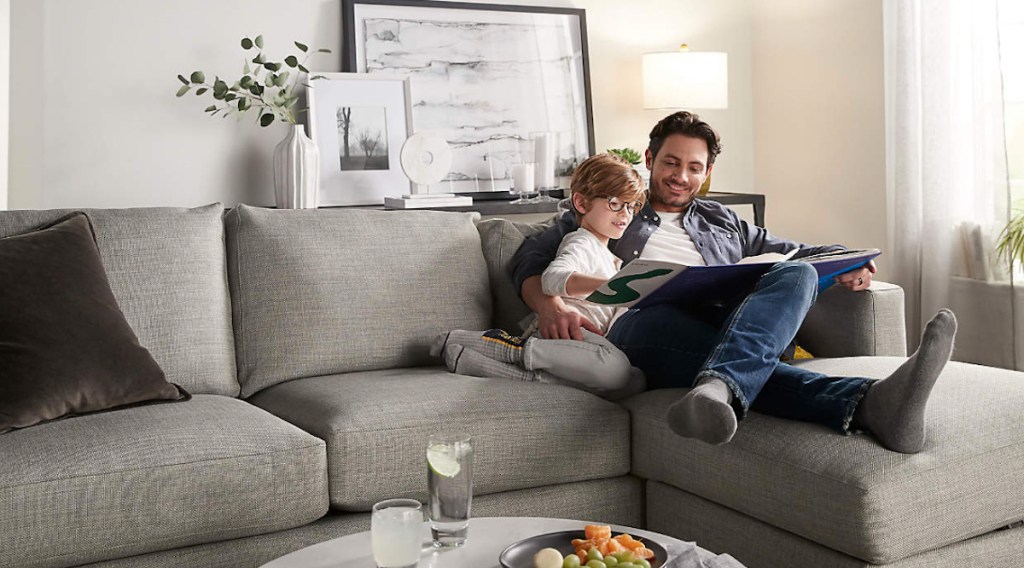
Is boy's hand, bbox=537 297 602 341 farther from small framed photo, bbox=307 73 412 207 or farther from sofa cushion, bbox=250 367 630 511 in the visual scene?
small framed photo, bbox=307 73 412 207

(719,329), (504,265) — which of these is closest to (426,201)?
(504,265)

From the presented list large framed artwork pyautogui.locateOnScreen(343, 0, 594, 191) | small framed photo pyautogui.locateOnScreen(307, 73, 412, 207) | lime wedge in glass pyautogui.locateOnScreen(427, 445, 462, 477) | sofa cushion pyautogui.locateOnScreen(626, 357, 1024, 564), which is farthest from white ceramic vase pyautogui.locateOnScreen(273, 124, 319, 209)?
lime wedge in glass pyautogui.locateOnScreen(427, 445, 462, 477)

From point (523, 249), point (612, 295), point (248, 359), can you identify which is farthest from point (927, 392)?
point (248, 359)

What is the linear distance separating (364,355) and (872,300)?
1.25m

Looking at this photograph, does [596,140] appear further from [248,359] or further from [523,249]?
[248,359]

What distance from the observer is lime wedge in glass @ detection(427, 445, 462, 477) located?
1.44 m

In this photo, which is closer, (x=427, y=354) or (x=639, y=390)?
(x=639, y=390)

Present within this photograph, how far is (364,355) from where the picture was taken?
8.41ft

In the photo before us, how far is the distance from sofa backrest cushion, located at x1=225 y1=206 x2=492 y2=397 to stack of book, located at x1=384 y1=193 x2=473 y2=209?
117cm

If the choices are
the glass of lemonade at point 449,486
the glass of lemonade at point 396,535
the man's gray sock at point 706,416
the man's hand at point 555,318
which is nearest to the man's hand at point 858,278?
the man's hand at point 555,318

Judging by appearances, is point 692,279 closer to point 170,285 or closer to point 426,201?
point 170,285

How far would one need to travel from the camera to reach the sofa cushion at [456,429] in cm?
205

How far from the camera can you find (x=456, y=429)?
211cm

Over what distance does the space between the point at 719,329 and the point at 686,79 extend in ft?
7.82
